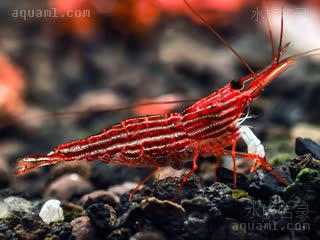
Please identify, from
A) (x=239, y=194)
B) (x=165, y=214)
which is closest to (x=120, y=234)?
(x=165, y=214)

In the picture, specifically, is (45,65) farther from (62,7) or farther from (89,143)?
(89,143)

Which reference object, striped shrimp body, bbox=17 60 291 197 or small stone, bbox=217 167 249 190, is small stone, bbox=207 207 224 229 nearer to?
striped shrimp body, bbox=17 60 291 197

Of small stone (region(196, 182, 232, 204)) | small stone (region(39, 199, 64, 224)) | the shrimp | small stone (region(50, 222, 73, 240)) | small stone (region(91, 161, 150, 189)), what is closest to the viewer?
small stone (region(196, 182, 232, 204))

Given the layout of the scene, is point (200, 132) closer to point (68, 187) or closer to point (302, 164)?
point (302, 164)

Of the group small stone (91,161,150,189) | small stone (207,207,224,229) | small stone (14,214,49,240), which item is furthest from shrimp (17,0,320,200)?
small stone (91,161,150,189)

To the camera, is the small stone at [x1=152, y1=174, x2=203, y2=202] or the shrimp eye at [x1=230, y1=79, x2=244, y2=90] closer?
the small stone at [x1=152, y1=174, x2=203, y2=202]

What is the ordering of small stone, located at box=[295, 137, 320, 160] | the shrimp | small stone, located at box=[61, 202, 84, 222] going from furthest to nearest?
small stone, located at box=[61, 202, 84, 222] < small stone, located at box=[295, 137, 320, 160] < the shrimp

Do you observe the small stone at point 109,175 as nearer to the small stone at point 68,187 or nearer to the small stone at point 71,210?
the small stone at point 68,187

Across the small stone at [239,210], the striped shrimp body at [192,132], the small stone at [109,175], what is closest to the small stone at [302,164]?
the striped shrimp body at [192,132]
